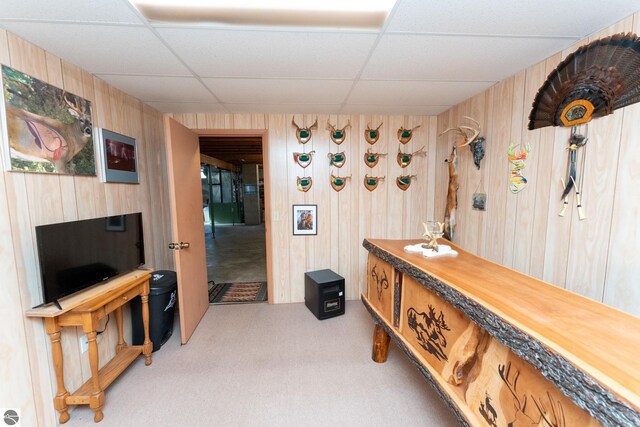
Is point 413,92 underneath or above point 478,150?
above

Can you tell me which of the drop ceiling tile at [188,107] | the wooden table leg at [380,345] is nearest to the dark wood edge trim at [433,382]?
the wooden table leg at [380,345]

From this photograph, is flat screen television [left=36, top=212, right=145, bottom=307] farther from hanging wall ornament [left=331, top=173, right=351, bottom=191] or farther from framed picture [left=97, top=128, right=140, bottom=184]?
hanging wall ornament [left=331, top=173, right=351, bottom=191]

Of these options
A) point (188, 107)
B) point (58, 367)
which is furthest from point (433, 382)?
point (188, 107)

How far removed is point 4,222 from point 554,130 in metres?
3.28

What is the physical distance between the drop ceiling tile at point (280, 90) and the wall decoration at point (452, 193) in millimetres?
1336

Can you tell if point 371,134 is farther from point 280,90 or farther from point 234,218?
point 234,218

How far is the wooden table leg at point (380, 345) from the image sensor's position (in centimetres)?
212

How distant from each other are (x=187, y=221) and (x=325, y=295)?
1.65 metres

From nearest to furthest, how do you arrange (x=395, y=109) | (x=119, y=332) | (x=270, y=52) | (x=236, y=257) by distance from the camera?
1. (x=270, y=52)
2. (x=119, y=332)
3. (x=395, y=109)
4. (x=236, y=257)

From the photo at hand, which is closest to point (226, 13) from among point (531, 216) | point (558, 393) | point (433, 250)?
point (433, 250)

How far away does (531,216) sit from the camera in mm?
1854

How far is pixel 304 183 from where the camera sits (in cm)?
313

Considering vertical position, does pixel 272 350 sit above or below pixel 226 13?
below

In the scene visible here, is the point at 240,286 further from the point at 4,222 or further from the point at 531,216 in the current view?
the point at 531,216
